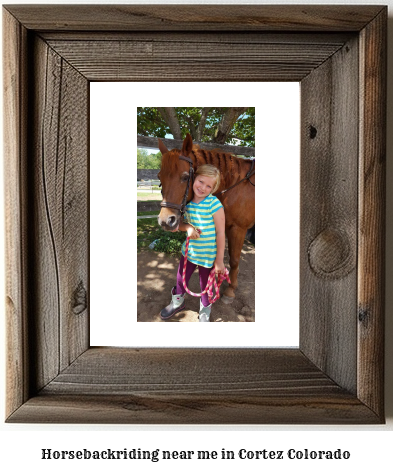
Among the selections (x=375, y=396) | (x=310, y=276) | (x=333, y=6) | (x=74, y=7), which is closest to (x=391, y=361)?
(x=375, y=396)

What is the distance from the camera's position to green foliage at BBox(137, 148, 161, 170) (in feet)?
1.78

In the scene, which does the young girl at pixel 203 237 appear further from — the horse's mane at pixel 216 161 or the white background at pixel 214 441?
the white background at pixel 214 441

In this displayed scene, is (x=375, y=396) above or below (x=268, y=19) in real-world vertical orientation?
below

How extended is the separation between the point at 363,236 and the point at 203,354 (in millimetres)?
278

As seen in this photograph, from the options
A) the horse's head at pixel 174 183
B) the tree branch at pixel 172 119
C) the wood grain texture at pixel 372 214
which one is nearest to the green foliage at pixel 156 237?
the horse's head at pixel 174 183

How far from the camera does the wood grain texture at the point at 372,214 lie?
0.51 meters

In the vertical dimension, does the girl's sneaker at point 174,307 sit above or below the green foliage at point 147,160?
below

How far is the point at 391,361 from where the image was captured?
570mm

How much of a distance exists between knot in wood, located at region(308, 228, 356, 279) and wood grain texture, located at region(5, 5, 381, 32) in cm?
28

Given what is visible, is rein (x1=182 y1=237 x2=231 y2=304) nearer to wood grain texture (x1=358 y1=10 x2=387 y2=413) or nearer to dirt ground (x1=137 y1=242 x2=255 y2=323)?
dirt ground (x1=137 y1=242 x2=255 y2=323)

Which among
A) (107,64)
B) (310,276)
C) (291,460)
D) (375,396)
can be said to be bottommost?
(291,460)

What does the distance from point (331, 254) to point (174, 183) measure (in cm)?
25

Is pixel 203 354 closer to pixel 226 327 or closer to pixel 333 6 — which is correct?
pixel 226 327

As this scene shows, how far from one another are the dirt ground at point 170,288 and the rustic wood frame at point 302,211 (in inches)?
2.0
